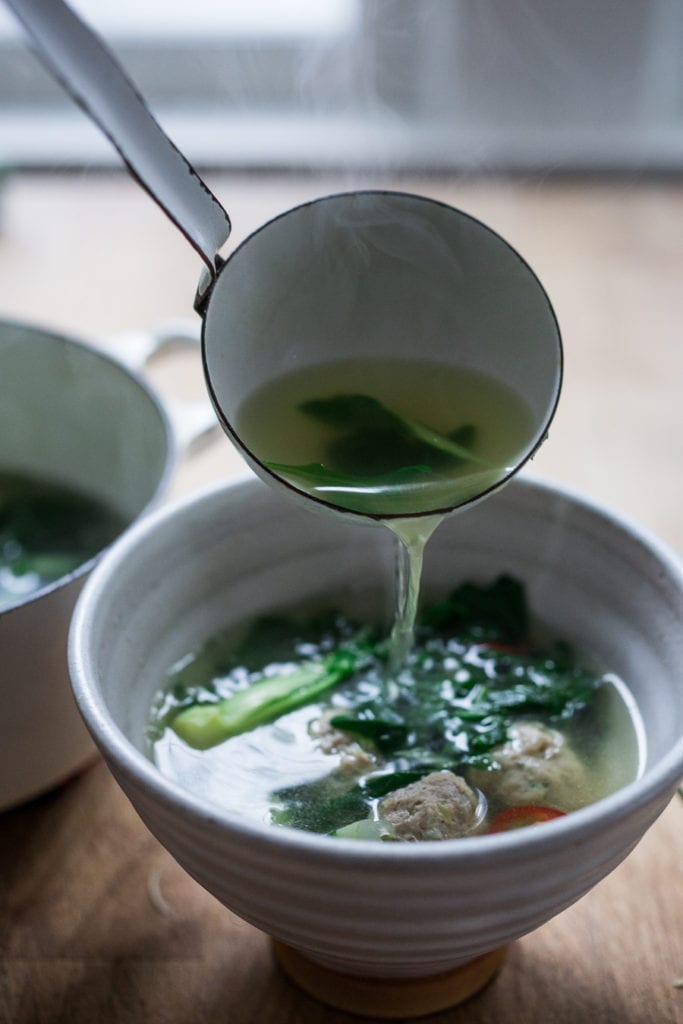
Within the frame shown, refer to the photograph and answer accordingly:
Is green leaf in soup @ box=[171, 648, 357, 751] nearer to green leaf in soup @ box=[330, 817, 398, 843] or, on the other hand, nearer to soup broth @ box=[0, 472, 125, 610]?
green leaf in soup @ box=[330, 817, 398, 843]

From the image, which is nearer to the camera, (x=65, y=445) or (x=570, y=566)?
(x=570, y=566)

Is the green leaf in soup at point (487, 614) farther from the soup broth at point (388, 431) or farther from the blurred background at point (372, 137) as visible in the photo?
the blurred background at point (372, 137)

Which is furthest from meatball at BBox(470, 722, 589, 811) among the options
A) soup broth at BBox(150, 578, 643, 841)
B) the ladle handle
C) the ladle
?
the ladle handle

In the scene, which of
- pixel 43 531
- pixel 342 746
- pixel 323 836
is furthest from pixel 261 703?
pixel 43 531

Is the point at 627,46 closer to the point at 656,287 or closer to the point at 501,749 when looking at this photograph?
the point at 656,287

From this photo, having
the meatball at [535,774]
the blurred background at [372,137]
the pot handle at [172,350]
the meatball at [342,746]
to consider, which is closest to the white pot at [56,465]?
the pot handle at [172,350]

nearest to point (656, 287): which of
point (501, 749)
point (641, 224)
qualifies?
point (641, 224)
